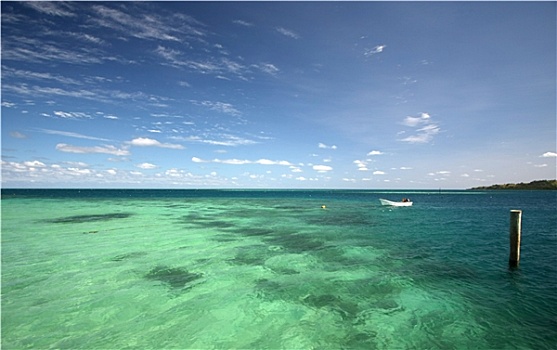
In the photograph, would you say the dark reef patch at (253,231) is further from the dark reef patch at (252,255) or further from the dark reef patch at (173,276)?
the dark reef patch at (173,276)

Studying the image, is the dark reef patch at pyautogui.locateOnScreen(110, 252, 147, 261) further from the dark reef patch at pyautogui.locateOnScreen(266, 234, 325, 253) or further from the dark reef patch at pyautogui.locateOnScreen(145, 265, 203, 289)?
the dark reef patch at pyautogui.locateOnScreen(266, 234, 325, 253)

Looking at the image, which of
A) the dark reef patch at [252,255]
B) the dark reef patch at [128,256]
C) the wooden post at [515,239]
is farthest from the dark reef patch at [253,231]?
the wooden post at [515,239]

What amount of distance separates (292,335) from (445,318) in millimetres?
5412

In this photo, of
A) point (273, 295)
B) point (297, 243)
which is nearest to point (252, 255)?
point (297, 243)

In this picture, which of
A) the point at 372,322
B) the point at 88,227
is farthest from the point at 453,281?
the point at 88,227

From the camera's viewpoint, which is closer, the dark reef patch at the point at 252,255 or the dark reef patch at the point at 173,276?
the dark reef patch at the point at 173,276

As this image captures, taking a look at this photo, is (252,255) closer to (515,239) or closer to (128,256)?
(128,256)

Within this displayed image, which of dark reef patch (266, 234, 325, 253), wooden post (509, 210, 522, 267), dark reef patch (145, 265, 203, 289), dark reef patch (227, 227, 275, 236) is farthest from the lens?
dark reef patch (227, 227, 275, 236)

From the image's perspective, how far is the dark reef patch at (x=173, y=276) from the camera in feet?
39.7

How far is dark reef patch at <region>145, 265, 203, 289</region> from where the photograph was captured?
Result: 12109 millimetres

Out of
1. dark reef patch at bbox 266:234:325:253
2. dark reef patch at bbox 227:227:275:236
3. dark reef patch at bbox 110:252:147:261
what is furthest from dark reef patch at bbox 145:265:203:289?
dark reef patch at bbox 227:227:275:236

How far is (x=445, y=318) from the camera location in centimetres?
933

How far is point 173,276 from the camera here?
13.1m

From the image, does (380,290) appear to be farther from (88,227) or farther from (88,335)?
(88,227)
